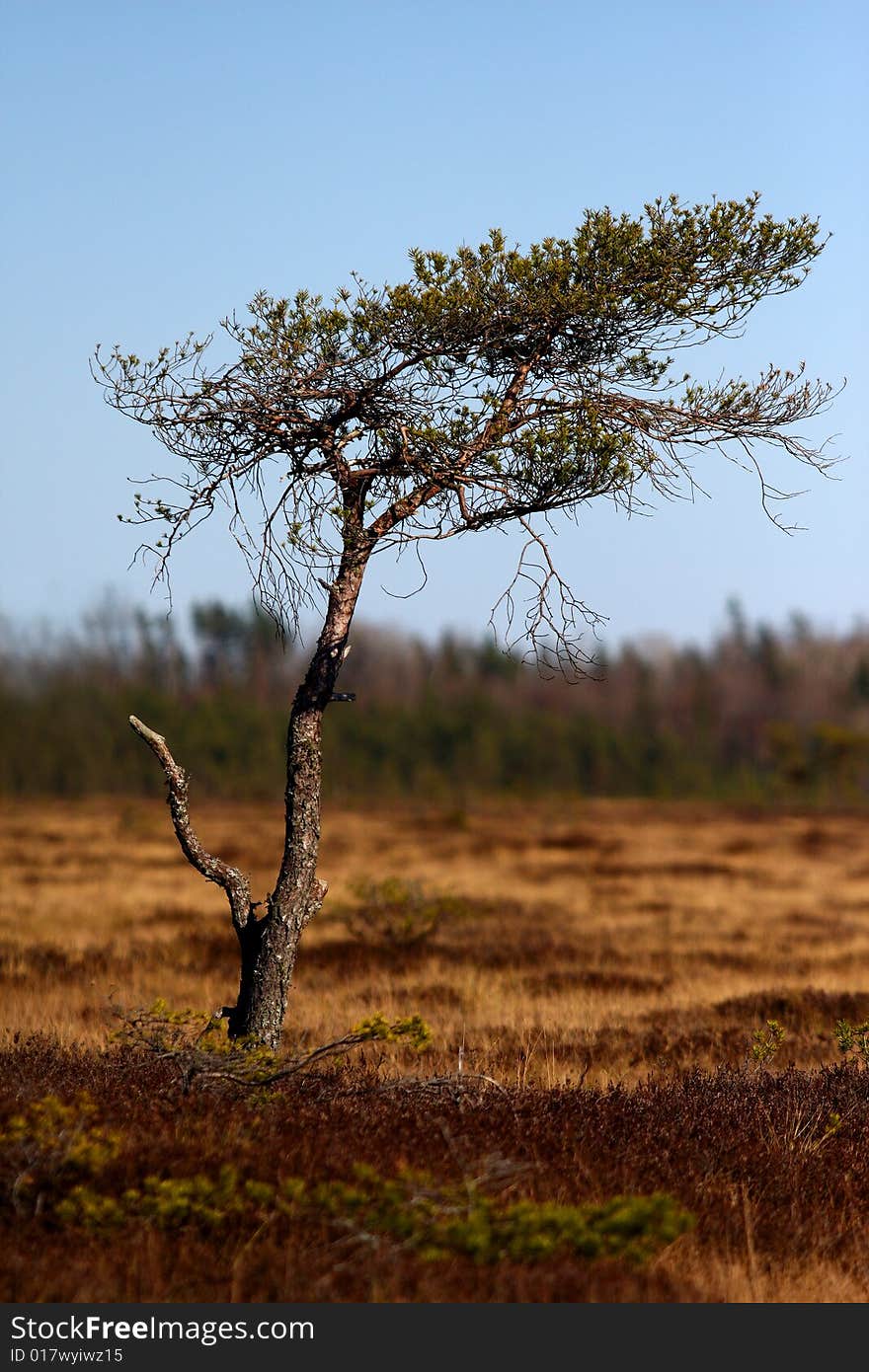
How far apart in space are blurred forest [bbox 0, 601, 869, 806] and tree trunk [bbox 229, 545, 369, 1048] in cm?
4405

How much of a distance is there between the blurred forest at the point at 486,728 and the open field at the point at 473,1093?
34526 mm

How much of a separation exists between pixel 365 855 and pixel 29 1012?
2497 cm


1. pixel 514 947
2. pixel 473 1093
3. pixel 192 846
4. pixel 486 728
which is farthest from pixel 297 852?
pixel 486 728

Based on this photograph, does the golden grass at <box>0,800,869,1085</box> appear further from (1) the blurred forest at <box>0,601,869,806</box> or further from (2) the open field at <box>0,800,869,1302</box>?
(1) the blurred forest at <box>0,601,869,806</box>

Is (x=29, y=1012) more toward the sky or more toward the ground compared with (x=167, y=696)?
more toward the ground

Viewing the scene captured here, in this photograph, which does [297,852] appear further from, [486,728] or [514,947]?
[486,728]

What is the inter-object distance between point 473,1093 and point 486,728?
244 feet

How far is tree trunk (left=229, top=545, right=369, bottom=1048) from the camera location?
339 inches

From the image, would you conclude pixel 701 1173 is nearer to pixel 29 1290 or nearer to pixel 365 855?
pixel 29 1290

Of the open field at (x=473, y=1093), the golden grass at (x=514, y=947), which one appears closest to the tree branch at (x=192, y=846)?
the open field at (x=473, y=1093)

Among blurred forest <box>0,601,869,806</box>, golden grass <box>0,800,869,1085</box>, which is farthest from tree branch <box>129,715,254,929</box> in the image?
blurred forest <box>0,601,869,806</box>

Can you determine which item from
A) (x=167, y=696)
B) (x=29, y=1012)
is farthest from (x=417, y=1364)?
(x=167, y=696)

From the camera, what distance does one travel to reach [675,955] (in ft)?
58.3

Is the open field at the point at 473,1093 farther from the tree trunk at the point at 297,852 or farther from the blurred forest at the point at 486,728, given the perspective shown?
the blurred forest at the point at 486,728
